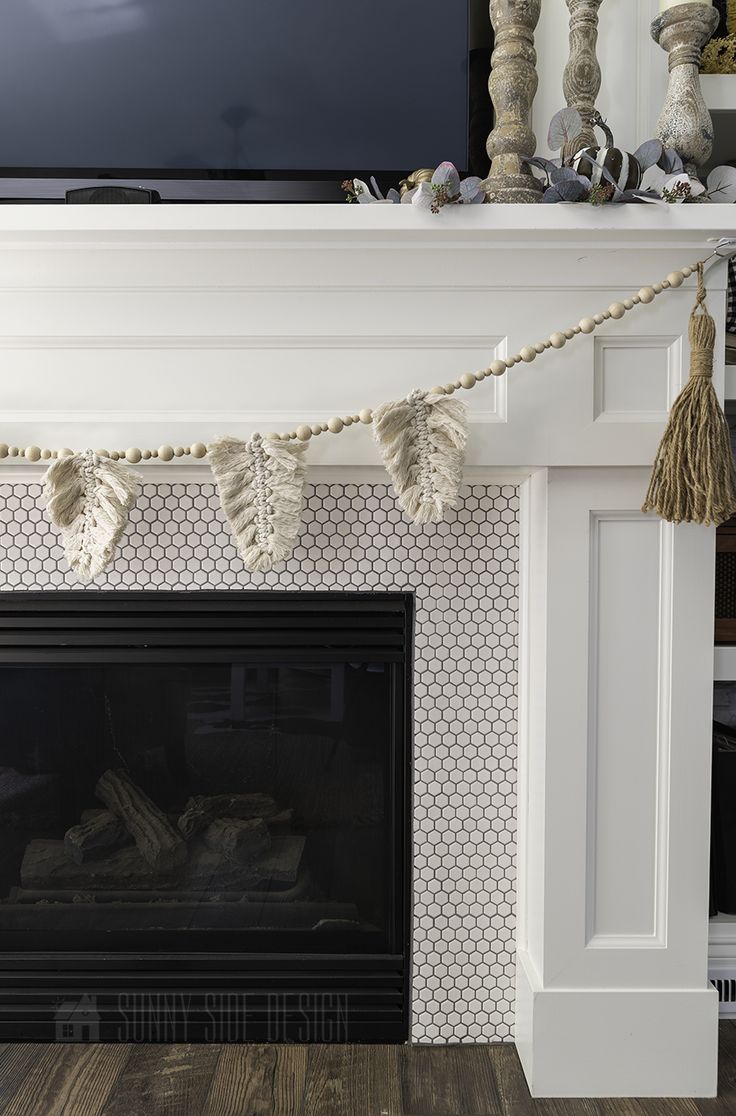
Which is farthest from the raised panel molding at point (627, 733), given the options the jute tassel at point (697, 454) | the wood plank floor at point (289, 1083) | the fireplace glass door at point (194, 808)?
the fireplace glass door at point (194, 808)

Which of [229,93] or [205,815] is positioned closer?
[229,93]

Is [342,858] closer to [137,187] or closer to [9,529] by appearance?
[9,529]

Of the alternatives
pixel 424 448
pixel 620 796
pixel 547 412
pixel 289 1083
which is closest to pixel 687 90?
pixel 547 412

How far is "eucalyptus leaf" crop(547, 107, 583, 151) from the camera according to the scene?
4.03 feet

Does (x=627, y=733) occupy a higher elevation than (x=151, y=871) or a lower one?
higher

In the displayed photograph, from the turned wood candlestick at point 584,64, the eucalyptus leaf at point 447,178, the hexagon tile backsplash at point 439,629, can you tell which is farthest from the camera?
the hexagon tile backsplash at point 439,629

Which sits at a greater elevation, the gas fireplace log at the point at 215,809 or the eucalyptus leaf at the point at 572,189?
the eucalyptus leaf at the point at 572,189

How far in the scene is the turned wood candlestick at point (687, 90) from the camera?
1.26 m

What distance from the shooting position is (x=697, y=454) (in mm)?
1203

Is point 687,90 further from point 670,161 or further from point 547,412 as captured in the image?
point 547,412

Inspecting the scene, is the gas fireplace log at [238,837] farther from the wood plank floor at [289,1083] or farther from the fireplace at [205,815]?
the wood plank floor at [289,1083]

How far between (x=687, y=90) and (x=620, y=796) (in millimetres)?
1056

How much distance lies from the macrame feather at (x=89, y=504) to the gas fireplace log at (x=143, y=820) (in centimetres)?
44

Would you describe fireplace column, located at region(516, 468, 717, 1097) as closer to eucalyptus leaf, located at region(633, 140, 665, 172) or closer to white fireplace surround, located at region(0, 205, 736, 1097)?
white fireplace surround, located at region(0, 205, 736, 1097)
